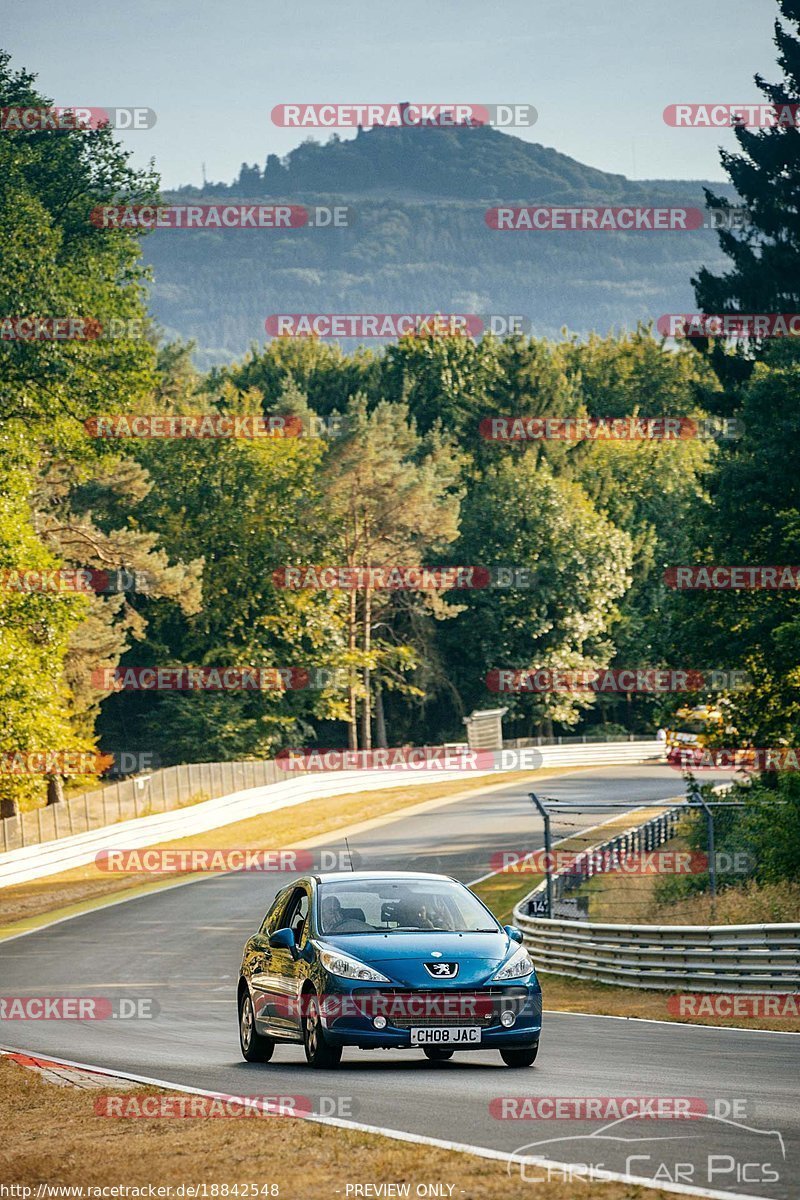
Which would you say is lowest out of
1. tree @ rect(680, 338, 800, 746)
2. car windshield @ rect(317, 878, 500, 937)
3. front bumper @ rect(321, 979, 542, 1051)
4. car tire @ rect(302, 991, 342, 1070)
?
car tire @ rect(302, 991, 342, 1070)

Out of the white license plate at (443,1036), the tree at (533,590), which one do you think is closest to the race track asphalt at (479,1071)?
the white license plate at (443,1036)

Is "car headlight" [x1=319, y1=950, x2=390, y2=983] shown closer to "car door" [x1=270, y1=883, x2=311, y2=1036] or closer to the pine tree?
"car door" [x1=270, y1=883, x2=311, y2=1036]

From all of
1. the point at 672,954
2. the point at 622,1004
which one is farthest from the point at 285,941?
the point at 672,954

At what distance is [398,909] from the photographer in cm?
1370

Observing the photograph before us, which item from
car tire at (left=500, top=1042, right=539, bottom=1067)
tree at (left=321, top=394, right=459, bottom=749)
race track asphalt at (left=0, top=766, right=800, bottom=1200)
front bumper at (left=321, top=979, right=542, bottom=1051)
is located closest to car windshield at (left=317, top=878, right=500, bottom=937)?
front bumper at (left=321, top=979, right=542, bottom=1051)

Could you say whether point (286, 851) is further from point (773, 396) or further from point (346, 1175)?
point (346, 1175)

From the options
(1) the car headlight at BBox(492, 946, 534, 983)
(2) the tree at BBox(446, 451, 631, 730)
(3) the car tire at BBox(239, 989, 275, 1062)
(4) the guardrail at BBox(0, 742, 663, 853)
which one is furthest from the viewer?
(2) the tree at BBox(446, 451, 631, 730)

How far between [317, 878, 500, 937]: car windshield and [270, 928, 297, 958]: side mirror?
268mm

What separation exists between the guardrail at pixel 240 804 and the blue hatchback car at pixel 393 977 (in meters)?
29.3

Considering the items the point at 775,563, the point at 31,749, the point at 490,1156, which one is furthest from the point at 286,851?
the point at 490,1156

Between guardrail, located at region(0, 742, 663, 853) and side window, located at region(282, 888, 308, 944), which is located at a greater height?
side window, located at region(282, 888, 308, 944)

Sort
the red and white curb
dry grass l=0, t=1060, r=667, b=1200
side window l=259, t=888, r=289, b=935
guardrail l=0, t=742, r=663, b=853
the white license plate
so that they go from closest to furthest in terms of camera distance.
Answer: the red and white curb < dry grass l=0, t=1060, r=667, b=1200 < the white license plate < side window l=259, t=888, r=289, b=935 < guardrail l=0, t=742, r=663, b=853

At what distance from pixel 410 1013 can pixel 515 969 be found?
3.09 feet

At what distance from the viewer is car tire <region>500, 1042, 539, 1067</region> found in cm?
1297
